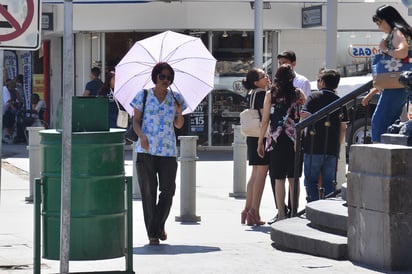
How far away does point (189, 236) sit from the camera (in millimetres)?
10570

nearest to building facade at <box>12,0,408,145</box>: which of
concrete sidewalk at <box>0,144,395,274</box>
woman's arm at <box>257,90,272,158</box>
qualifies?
concrete sidewalk at <box>0,144,395,274</box>

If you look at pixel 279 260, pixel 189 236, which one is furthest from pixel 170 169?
pixel 279 260

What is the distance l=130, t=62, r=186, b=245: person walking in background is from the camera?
32.0ft

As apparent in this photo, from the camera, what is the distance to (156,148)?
972cm

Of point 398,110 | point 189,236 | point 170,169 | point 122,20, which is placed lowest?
point 189,236

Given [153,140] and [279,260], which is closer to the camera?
[279,260]

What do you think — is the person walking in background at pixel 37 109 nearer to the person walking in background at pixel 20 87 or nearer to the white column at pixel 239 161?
the person walking in background at pixel 20 87

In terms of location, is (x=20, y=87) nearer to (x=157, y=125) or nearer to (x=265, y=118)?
(x=265, y=118)

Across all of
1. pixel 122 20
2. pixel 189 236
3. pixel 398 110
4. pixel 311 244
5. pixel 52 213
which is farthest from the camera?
pixel 122 20

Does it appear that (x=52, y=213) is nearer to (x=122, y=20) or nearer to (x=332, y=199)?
(x=332, y=199)

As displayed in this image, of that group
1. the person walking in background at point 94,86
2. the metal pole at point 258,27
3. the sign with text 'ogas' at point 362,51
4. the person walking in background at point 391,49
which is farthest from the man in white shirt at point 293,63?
the sign with text 'ogas' at point 362,51

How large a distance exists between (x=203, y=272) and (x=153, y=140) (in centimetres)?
211

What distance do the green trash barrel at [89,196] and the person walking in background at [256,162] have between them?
12.4 ft

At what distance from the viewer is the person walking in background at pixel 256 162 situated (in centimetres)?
1119
